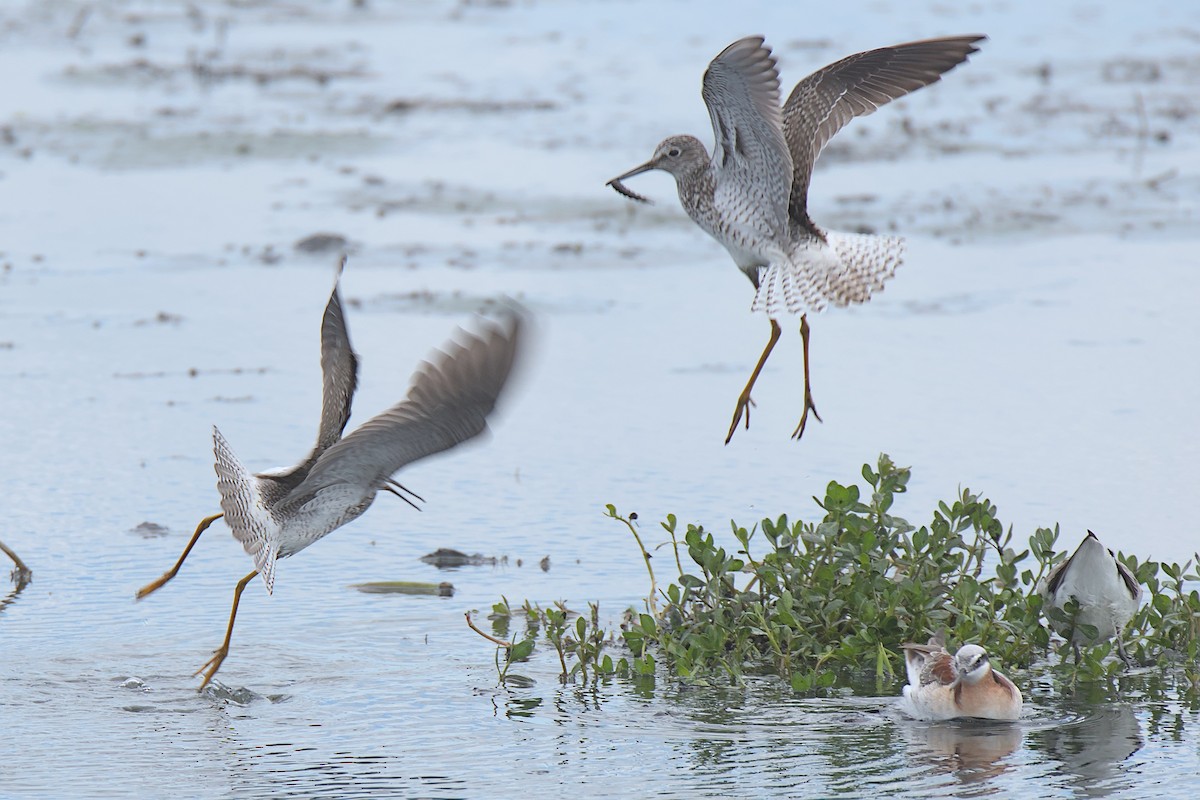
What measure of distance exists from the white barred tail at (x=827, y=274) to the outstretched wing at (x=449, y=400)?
191 centimetres

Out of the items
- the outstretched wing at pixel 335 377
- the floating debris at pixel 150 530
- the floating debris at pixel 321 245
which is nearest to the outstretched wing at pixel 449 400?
the outstretched wing at pixel 335 377

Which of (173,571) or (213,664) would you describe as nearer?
(213,664)

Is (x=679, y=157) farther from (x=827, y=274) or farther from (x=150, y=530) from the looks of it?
(x=150, y=530)

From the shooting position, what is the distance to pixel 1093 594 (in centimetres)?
576

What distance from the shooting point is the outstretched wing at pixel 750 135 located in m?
6.30

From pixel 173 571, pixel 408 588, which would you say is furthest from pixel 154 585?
pixel 408 588

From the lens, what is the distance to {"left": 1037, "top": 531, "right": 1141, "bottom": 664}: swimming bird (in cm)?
573

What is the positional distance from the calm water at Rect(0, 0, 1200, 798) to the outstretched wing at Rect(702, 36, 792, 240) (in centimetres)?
118

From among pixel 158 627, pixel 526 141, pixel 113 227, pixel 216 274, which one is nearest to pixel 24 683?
pixel 158 627

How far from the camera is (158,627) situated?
630 centimetres

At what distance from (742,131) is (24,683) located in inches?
120

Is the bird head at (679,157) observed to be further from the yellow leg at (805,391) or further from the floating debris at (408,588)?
the floating debris at (408,588)

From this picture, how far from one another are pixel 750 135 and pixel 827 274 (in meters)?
A: 0.59

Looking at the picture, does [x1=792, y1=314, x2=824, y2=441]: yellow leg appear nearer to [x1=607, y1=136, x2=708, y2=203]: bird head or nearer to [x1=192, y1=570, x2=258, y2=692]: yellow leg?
[x1=607, y1=136, x2=708, y2=203]: bird head
